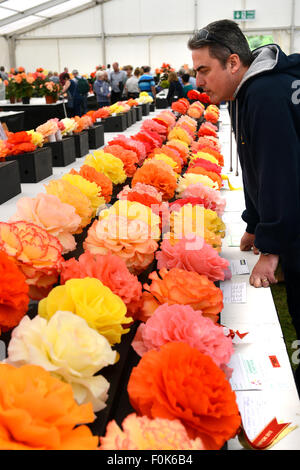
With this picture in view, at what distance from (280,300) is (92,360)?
77.9 inches

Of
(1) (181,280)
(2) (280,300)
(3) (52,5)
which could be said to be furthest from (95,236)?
(3) (52,5)

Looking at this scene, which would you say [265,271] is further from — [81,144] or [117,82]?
[117,82]

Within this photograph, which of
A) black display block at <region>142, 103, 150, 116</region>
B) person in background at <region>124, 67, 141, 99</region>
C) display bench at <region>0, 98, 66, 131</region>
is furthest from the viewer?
person in background at <region>124, 67, 141, 99</region>

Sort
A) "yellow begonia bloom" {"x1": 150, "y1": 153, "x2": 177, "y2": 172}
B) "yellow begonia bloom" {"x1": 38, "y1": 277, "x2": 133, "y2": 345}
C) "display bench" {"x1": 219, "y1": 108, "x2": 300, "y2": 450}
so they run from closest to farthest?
"yellow begonia bloom" {"x1": 38, "y1": 277, "x2": 133, "y2": 345} < "display bench" {"x1": 219, "y1": 108, "x2": 300, "y2": 450} < "yellow begonia bloom" {"x1": 150, "y1": 153, "x2": 177, "y2": 172}

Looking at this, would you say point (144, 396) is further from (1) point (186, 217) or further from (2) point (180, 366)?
(1) point (186, 217)

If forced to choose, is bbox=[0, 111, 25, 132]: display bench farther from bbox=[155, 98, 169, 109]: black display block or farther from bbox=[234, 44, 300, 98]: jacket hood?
bbox=[234, 44, 300, 98]: jacket hood

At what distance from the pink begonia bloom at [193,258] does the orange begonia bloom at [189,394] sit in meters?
0.48

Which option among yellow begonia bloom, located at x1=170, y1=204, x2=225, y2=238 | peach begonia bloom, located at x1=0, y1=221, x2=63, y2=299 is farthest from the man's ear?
peach begonia bloom, located at x1=0, y1=221, x2=63, y2=299

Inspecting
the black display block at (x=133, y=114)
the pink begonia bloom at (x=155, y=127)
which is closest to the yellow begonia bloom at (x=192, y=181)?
the pink begonia bloom at (x=155, y=127)

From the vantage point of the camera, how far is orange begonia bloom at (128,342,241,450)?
68 centimetres

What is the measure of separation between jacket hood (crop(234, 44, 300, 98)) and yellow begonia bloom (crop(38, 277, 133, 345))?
0.69m

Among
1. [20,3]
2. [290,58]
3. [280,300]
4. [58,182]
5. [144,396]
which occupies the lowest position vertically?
[280,300]

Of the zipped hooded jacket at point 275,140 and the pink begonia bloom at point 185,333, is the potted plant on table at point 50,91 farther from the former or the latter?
the pink begonia bloom at point 185,333

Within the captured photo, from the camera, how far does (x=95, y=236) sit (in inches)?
47.1
